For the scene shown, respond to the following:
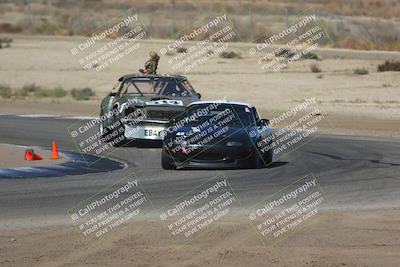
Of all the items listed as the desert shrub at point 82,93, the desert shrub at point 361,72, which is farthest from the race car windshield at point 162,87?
the desert shrub at point 361,72

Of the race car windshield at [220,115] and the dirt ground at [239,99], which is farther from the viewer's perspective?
the race car windshield at [220,115]

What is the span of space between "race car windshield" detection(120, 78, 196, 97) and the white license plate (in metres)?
1.58

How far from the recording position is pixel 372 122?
108ft

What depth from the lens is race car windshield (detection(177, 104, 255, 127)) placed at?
20.1 m

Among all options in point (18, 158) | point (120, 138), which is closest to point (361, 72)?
point (120, 138)

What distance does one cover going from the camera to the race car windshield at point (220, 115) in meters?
20.1

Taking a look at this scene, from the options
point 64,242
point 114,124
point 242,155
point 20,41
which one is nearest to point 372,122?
point 114,124

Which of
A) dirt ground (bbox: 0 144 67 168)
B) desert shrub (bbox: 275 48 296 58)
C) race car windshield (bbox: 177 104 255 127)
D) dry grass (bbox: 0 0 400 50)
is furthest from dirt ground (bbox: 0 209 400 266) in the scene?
dry grass (bbox: 0 0 400 50)

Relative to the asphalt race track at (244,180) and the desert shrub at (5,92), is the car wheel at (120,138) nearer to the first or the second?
the asphalt race track at (244,180)

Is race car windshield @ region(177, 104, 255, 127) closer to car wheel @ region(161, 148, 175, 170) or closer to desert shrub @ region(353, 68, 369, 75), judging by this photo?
car wheel @ region(161, 148, 175, 170)

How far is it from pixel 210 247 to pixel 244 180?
232 inches

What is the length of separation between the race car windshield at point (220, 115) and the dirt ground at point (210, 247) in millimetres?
6456

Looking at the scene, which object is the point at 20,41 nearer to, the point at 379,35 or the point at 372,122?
the point at 379,35

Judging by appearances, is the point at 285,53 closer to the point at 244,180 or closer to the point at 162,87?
the point at 162,87
